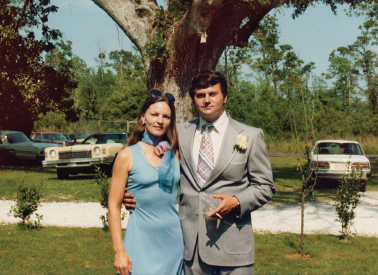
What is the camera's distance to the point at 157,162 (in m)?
2.93

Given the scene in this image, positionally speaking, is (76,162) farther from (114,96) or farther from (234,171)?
(114,96)

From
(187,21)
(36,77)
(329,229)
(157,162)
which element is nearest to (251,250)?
(157,162)

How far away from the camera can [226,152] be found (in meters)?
2.86

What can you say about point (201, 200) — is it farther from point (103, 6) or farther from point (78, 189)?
point (78, 189)

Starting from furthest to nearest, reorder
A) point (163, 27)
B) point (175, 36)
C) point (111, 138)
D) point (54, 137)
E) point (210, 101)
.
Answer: point (54, 137), point (111, 138), point (163, 27), point (175, 36), point (210, 101)

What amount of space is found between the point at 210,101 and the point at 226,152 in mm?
340

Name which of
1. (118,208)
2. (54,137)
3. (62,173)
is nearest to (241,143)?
(118,208)

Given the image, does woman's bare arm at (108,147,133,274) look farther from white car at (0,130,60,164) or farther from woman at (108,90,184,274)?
white car at (0,130,60,164)

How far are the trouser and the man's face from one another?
0.85 meters

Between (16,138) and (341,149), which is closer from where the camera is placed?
(341,149)

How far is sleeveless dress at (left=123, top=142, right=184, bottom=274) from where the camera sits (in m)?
2.84

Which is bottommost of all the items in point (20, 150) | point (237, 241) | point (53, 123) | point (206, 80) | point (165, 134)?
point (20, 150)

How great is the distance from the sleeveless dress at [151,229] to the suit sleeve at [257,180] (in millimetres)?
468

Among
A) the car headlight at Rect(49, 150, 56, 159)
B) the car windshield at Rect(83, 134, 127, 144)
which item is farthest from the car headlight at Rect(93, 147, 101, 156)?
the car headlight at Rect(49, 150, 56, 159)
